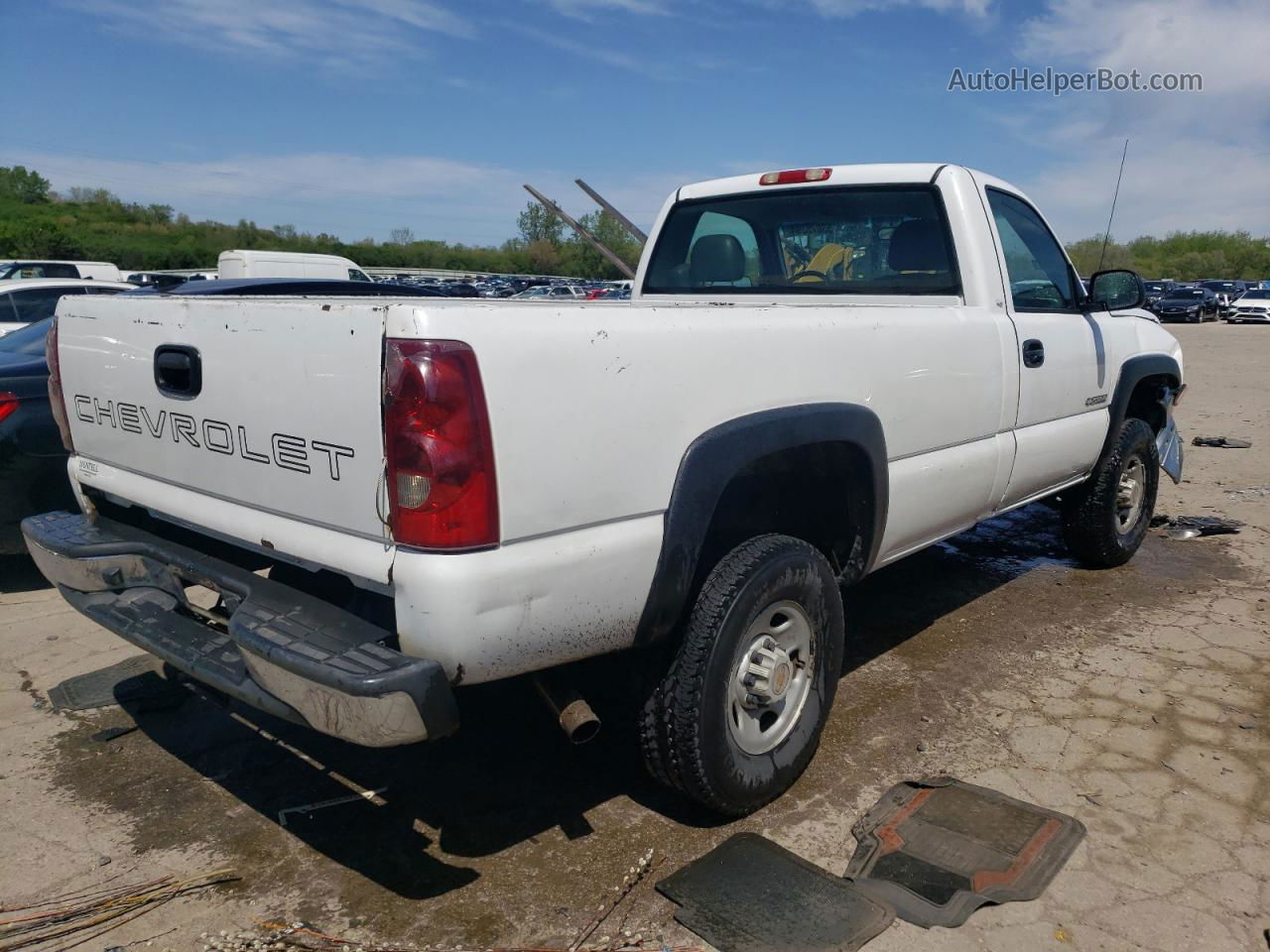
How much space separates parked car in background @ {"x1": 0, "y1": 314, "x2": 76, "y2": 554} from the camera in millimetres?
4973

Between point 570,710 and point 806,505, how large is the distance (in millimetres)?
1241

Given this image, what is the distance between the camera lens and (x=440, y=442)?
204 centimetres

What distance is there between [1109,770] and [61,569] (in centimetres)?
341

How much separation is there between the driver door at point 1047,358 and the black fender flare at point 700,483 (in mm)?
1631

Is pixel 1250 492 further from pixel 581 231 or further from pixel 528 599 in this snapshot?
pixel 528 599

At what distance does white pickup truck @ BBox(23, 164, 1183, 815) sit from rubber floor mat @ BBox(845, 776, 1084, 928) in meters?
0.36

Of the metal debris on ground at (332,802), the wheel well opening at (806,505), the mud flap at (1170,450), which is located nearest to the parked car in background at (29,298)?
the metal debris on ground at (332,802)

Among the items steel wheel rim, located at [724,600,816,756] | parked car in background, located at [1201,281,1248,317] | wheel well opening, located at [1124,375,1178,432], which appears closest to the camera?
steel wheel rim, located at [724,600,816,756]

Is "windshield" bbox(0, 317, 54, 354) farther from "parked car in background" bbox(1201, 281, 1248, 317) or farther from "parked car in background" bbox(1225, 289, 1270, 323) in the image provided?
"parked car in background" bbox(1201, 281, 1248, 317)

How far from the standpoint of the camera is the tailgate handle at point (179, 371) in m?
2.59

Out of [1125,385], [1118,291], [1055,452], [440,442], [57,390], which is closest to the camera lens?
[440,442]

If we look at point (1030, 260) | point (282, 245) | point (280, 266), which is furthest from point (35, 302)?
point (282, 245)

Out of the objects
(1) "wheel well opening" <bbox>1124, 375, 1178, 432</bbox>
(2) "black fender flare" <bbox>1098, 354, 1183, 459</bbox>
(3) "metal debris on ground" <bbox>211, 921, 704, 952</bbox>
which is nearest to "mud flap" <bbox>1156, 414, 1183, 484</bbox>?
(1) "wheel well opening" <bbox>1124, 375, 1178, 432</bbox>

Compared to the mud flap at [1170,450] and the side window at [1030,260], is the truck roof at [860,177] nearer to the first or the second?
the side window at [1030,260]
